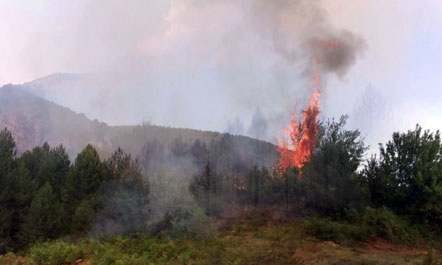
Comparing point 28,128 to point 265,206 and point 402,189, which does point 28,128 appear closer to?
point 265,206

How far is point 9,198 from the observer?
23.6m

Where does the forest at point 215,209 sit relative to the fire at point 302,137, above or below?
below

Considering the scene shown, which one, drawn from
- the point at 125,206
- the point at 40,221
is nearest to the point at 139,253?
the point at 125,206

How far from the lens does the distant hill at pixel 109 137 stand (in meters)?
86.6

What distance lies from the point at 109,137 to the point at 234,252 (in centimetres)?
10418

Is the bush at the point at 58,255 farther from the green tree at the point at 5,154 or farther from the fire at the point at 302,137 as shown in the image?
the fire at the point at 302,137

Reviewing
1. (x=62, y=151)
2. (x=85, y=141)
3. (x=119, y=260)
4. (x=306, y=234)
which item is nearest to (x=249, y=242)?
(x=306, y=234)

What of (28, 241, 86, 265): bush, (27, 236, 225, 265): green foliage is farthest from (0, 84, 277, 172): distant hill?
(28, 241, 86, 265): bush

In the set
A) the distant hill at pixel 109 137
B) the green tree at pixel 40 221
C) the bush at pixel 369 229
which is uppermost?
the distant hill at pixel 109 137

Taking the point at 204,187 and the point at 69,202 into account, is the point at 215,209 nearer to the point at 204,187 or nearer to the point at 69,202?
the point at 204,187

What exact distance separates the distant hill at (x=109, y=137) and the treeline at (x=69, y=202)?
173 ft

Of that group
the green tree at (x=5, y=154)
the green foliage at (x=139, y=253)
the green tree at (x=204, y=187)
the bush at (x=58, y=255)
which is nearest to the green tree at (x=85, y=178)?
the green tree at (x=5, y=154)

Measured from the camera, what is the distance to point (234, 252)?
14.0 meters

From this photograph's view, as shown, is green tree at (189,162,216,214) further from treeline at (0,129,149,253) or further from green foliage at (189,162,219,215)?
treeline at (0,129,149,253)
